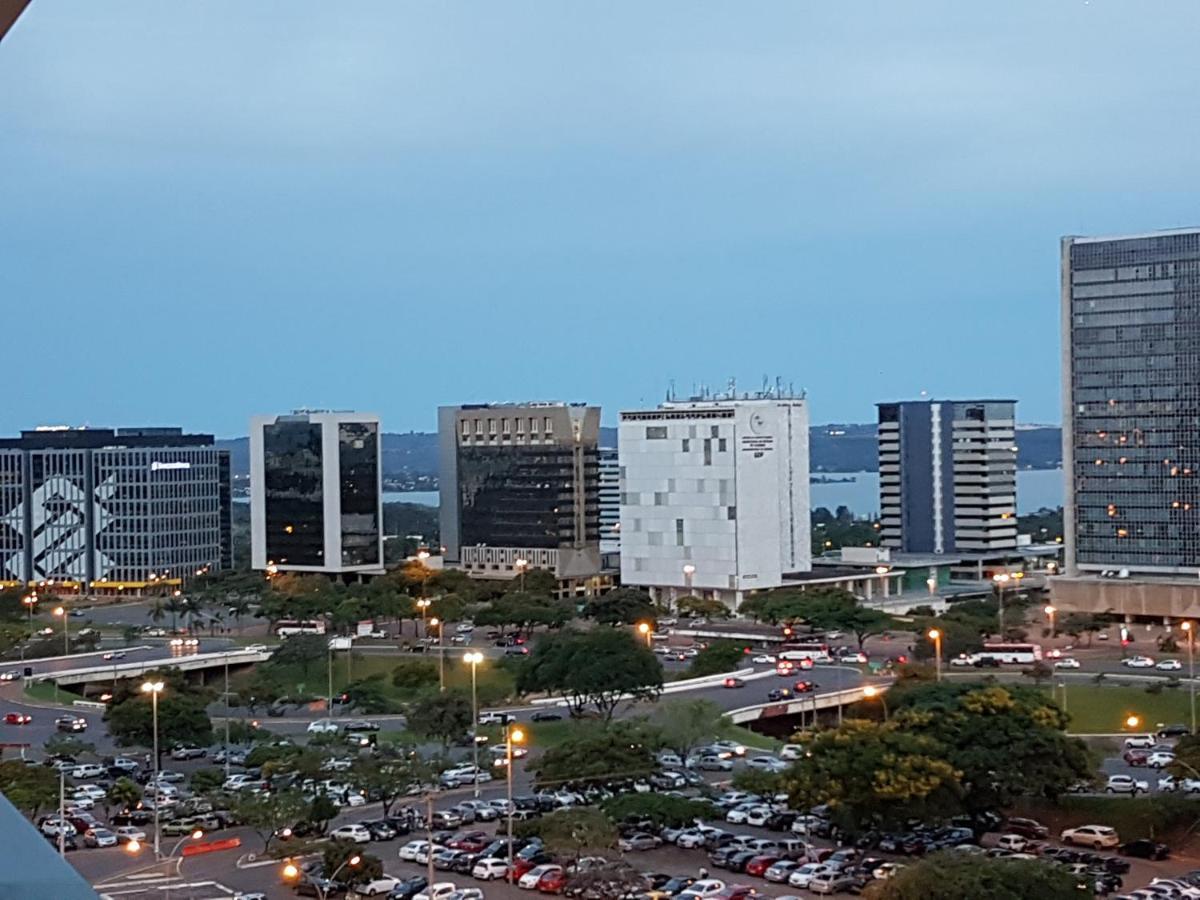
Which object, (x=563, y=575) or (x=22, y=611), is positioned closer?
(x=22, y=611)

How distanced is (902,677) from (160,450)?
20.5 metres

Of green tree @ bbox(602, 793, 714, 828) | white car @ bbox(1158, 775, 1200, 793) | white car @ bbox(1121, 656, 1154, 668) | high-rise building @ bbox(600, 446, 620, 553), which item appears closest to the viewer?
green tree @ bbox(602, 793, 714, 828)

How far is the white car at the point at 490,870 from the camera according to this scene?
898 centimetres

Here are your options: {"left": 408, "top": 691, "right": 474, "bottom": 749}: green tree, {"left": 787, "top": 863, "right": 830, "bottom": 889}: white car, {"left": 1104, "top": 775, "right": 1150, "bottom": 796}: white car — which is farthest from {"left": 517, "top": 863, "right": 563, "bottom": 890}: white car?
{"left": 1104, "top": 775, "right": 1150, "bottom": 796}: white car

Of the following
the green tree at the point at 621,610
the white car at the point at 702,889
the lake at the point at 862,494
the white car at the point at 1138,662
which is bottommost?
the white car at the point at 702,889

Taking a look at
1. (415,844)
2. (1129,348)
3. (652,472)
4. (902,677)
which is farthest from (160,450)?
(415,844)

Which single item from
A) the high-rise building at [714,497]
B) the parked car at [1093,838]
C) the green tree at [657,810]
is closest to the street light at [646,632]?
the high-rise building at [714,497]

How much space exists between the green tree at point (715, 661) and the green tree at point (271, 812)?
794 centimetres

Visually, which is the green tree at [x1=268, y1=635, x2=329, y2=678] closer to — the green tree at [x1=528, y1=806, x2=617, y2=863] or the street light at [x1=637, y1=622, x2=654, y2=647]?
the street light at [x1=637, y1=622, x2=654, y2=647]

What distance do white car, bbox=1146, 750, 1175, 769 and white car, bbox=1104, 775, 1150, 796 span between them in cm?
64

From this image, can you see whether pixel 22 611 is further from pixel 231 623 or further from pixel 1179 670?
pixel 1179 670

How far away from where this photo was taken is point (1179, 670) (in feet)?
56.4

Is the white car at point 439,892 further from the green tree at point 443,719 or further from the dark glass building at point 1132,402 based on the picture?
the dark glass building at point 1132,402

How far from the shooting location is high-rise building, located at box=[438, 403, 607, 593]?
2952 cm
